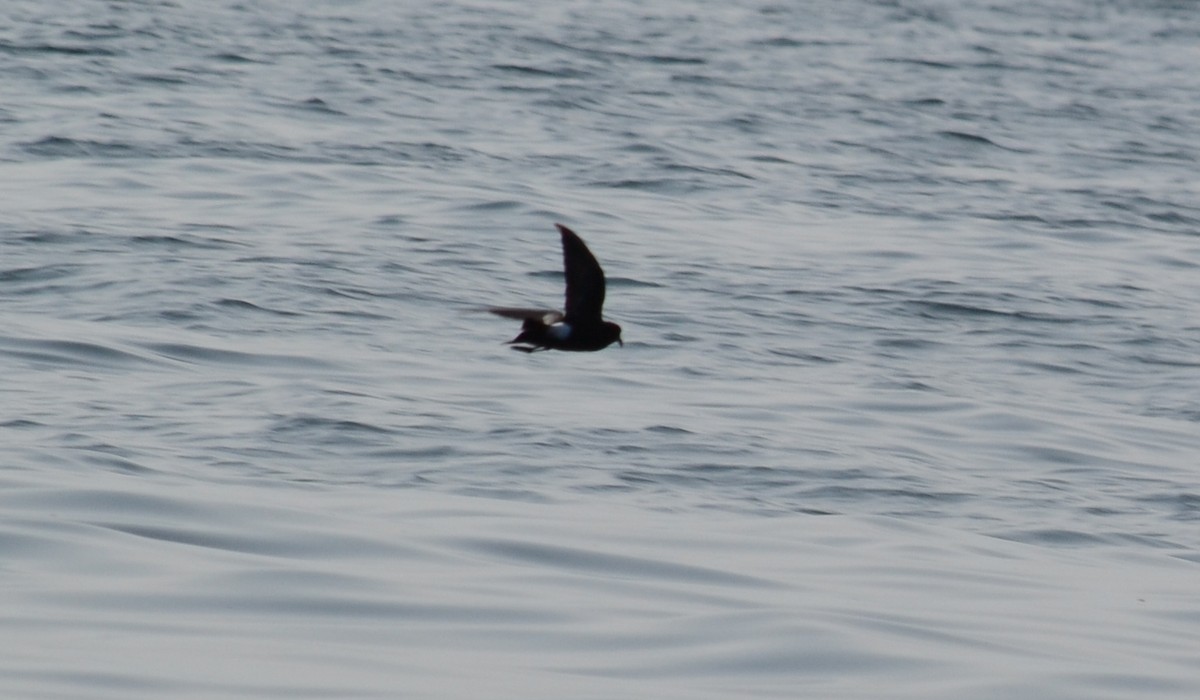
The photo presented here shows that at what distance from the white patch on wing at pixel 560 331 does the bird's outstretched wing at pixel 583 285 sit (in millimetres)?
32

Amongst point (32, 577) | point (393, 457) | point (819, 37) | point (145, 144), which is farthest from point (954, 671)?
point (819, 37)

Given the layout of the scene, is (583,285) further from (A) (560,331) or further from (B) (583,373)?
(B) (583,373)

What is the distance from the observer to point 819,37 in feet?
89.5

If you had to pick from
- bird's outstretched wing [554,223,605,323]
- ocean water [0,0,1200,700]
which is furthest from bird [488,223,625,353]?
ocean water [0,0,1200,700]

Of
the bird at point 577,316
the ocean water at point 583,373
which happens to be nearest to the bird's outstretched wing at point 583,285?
the bird at point 577,316

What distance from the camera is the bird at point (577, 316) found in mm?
7227

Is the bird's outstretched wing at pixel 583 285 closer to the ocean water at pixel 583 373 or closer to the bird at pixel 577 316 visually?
the bird at pixel 577 316

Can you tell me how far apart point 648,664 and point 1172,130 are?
17542 millimetres

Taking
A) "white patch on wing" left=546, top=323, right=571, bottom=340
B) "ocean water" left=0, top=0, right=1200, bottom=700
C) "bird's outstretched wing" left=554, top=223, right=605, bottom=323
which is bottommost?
"ocean water" left=0, top=0, right=1200, bottom=700

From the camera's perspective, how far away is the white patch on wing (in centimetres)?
729

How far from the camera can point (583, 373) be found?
473 inches

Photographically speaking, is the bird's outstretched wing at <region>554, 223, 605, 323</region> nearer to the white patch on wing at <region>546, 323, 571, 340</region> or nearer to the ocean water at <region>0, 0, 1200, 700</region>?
the white patch on wing at <region>546, 323, 571, 340</region>

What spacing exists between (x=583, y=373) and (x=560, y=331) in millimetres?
4715

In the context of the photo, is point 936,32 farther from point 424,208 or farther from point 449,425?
point 449,425
